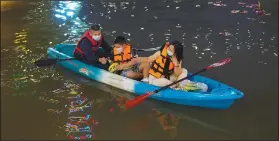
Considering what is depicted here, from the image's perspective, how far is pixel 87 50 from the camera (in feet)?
21.9

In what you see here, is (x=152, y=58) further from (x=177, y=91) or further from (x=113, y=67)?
(x=113, y=67)

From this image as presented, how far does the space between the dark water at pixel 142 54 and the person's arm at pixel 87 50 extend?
454 mm

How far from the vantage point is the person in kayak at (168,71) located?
5.66 metres

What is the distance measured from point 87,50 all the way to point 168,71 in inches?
66.3

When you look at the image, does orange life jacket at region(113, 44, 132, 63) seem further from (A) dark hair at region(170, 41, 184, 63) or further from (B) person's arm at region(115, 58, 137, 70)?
(A) dark hair at region(170, 41, 184, 63)

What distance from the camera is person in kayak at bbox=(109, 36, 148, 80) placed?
20.7 feet

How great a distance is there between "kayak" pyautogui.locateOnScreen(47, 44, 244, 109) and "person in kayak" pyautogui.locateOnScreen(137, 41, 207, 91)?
130 mm

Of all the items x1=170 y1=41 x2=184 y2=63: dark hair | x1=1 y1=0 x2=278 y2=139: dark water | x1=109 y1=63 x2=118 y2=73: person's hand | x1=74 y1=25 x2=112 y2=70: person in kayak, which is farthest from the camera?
x1=74 y1=25 x2=112 y2=70: person in kayak

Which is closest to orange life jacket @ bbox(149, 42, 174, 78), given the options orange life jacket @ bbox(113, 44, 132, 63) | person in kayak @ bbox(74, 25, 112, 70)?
orange life jacket @ bbox(113, 44, 132, 63)

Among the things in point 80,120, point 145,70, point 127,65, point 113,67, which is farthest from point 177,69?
point 80,120

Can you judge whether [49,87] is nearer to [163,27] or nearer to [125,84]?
[125,84]

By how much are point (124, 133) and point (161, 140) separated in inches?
21.4

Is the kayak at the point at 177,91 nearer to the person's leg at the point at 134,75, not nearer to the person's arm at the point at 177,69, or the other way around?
the person's leg at the point at 134,75

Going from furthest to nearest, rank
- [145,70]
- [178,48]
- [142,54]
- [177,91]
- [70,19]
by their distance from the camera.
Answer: [70,19]
[142,54]
[145,70]
[177,91]
[178,48]
